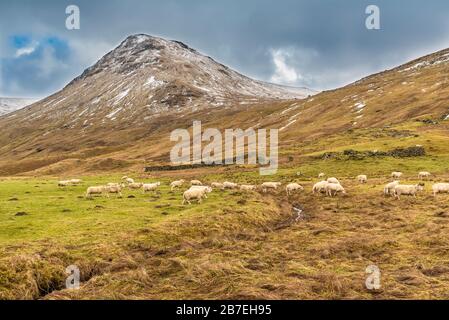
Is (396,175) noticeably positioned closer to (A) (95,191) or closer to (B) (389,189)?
(B) (389,189)

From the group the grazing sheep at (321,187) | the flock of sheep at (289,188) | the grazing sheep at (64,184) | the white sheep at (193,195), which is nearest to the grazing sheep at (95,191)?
the flock of sheep at (289,188)

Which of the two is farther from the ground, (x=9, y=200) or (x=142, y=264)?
(x=9, y=200)

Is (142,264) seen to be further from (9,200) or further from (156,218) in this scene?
(9,200)

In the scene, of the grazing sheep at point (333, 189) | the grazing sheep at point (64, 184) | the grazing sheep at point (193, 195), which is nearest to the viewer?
the grazing sheep at point (193, 195)

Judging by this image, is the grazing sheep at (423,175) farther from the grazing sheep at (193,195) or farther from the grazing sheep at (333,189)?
the grazing sheep at (193,195)

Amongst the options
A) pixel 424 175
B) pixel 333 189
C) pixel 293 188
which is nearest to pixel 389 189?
pixel 333 189

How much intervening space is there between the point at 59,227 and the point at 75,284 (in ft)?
32.3

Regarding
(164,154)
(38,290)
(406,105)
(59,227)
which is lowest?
(38,290)

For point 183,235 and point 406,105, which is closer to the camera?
point 183,235

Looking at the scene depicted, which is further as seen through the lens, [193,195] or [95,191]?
[95,191]

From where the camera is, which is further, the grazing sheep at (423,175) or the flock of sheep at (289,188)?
the grazing sheep at (423,175)

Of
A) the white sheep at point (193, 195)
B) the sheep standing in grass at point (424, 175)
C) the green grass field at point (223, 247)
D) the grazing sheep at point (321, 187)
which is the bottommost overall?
the green grass field at point (223, 247)
